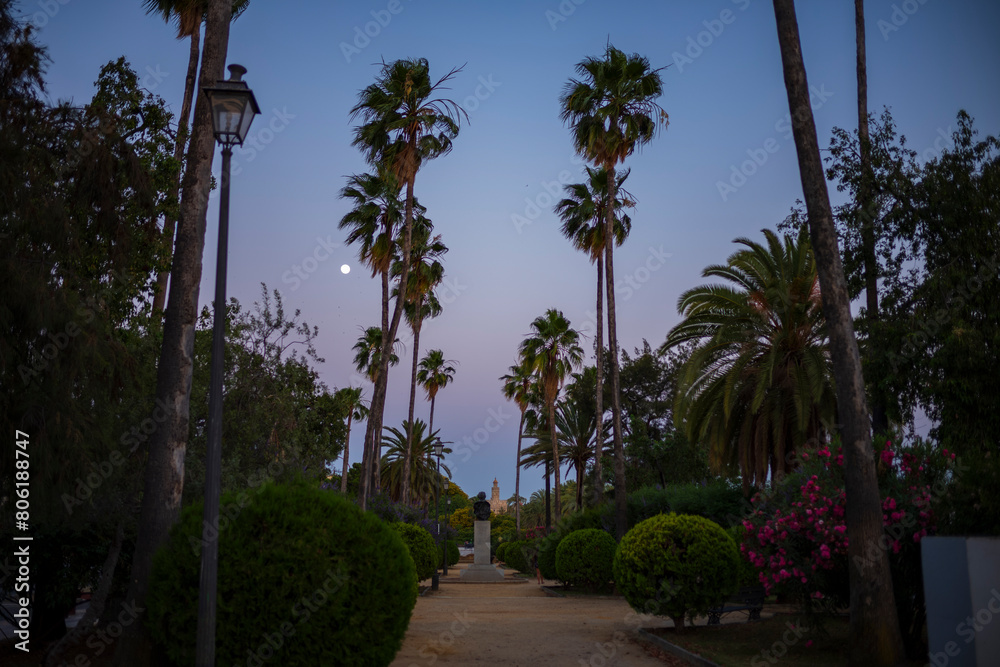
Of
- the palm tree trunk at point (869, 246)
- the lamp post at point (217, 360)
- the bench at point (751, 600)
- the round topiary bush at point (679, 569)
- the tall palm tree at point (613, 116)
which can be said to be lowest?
the bench at point (751, 600)

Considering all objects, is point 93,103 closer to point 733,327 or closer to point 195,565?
point 195,565

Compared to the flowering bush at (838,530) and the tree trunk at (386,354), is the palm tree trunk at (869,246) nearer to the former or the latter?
the flowering bush at (838,530)

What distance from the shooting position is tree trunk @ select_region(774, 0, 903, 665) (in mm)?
8641

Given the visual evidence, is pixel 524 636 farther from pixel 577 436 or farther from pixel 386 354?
pixel 577 436

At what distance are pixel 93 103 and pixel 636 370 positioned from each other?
36750mm

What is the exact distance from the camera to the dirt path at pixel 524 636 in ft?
→ 34.0

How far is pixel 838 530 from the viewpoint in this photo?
31.3ft

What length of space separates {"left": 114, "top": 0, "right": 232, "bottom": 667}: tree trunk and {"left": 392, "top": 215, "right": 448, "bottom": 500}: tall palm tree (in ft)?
56.4

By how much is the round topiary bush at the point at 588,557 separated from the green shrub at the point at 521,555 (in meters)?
16.2

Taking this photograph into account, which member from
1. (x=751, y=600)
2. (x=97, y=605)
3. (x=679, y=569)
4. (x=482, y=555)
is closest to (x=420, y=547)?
(x=482, y=555)

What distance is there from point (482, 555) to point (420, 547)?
12.5 meters

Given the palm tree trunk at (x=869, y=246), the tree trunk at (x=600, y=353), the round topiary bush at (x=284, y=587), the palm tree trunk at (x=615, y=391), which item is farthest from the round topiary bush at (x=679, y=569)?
the tree trunk at (x=600, y=353)

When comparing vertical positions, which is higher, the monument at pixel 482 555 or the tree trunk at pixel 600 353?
the tree trunk at pixel 600 353

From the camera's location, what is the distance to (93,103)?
1060cm
